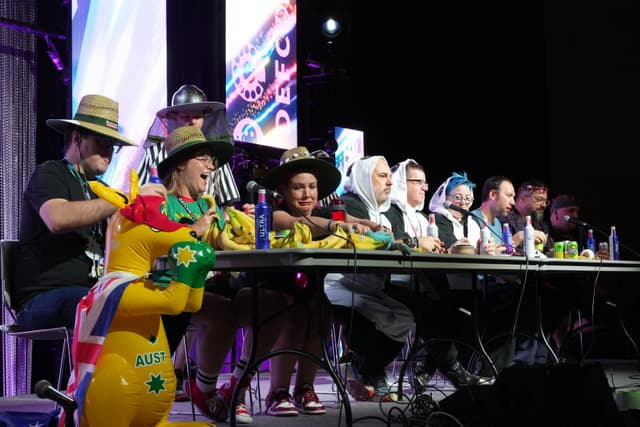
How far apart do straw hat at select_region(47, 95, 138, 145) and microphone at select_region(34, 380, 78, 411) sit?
127 cm

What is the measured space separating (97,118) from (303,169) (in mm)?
1064

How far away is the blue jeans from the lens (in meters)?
3.03

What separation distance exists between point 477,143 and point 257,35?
9.85 ft

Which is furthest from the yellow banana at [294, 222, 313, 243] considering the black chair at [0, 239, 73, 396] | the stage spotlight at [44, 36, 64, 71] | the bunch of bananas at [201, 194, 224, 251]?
the stage spotlight at [44, 36, 64, 71]

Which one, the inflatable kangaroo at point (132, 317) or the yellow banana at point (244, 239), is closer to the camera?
the inflatable kangaroo at point (132, 317)

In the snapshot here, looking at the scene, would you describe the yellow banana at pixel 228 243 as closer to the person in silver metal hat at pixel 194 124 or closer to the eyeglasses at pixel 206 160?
the eyeglasses at pixel 206 160

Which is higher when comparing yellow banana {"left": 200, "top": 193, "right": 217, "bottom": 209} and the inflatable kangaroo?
yellow banana {"left": 200, "top": 193, "right": 217, "bottom": 209}

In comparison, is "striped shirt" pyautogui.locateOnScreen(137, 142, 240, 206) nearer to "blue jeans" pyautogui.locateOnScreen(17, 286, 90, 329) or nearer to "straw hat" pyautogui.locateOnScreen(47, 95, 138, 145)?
"straw hat" pyautogui.locateOnScreen(47, 95, 138, 145)

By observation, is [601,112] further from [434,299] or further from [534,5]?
[434,299]

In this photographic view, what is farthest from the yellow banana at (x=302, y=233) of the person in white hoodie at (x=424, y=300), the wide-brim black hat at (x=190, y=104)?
the wide-brim black hat at (x=190, y=104)

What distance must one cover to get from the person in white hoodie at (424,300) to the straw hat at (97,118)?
192 cm

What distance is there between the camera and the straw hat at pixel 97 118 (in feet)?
10.8

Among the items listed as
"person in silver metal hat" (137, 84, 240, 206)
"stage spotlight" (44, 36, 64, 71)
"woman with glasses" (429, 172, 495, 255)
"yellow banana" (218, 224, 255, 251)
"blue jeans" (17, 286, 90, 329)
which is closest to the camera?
"blue jeans" (17, 286, 90, 329)

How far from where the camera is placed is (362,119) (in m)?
9.10
